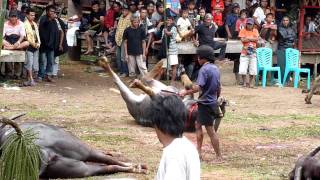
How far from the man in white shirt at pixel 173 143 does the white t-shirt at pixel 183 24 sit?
→ 13.8m

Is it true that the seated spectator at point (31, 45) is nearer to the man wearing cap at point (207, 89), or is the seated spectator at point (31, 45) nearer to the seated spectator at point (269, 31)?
the seated spectator at point (269, 31)

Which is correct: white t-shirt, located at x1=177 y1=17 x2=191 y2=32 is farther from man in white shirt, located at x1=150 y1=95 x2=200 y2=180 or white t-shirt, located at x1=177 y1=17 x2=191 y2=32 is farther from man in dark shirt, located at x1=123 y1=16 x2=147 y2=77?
man in white shirt, located at x1=150 y1=95 x2=200 y2=180

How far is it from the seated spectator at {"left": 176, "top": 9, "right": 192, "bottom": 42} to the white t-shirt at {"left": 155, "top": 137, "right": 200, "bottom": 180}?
13904 millimetres

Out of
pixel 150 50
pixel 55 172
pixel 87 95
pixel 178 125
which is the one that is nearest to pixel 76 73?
pixel 150 50

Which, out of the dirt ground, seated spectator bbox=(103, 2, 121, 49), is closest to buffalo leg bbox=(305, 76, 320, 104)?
the dirt ground

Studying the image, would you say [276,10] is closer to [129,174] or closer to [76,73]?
[76,73]

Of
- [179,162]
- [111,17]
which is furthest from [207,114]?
[111,17]

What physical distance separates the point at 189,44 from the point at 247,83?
72.3 inches

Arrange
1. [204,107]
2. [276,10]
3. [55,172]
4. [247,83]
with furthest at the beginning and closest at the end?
[276,10], [247,83], [204,107], [55,172]

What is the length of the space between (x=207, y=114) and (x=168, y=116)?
481 centimetres

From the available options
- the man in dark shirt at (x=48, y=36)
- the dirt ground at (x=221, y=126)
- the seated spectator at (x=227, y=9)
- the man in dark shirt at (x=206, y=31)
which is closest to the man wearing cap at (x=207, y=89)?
the dirt ground at (x=221, y=126)

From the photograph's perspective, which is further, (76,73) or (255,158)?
(76,73)

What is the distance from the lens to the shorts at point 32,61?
16359mm

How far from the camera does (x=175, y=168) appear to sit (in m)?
4.23
